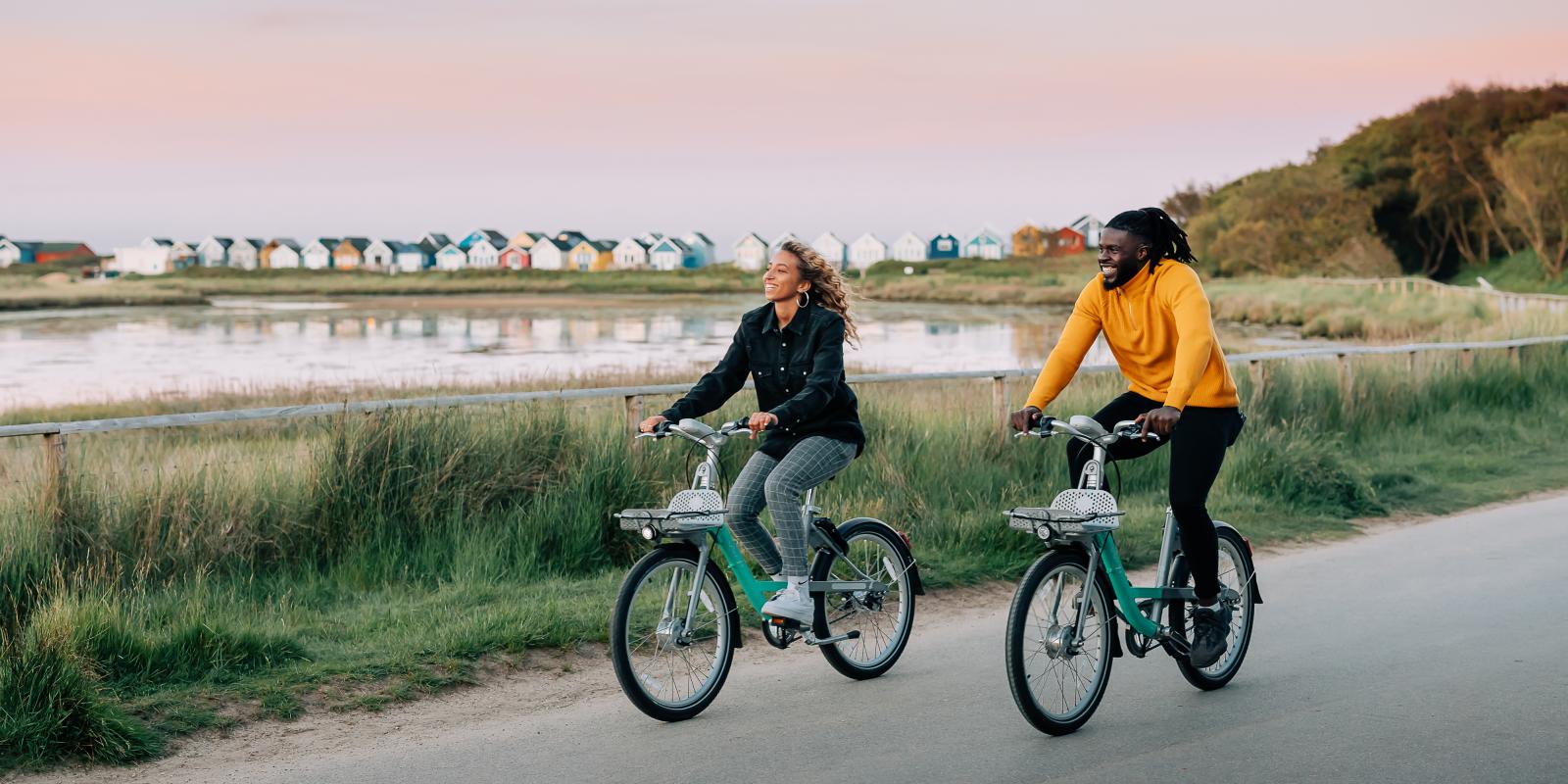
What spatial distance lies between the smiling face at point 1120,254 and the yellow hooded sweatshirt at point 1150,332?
2.5 inches

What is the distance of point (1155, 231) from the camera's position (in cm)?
573

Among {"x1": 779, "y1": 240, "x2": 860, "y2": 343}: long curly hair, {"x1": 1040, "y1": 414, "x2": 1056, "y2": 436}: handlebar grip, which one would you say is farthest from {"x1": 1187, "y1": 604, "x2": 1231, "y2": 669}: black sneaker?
{"x1": 779, "y1": 240, "x2": 860, "y2": 343}: long curly hair

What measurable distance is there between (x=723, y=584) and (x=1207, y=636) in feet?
6.21

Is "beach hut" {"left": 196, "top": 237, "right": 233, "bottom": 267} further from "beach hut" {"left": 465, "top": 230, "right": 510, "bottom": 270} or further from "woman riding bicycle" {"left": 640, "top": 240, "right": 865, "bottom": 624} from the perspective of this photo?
"woman riding bicycle" {"left": 640, "top": 240, "right": 865, "bottom": 624}

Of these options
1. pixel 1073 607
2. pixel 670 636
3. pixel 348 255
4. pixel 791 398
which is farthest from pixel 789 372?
pixel 348 255

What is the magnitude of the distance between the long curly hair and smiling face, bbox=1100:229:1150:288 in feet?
3.49

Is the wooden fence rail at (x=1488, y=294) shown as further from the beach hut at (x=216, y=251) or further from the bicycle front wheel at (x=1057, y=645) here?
the beach hut at (x=216, y=251)

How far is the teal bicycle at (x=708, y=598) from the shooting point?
5.55 m

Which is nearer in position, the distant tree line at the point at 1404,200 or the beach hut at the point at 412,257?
the distant tree line at the point at 1404,200

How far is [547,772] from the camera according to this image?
5.03m

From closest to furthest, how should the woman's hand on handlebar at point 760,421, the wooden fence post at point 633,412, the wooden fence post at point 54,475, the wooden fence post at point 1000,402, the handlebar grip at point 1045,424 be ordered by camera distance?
the handlebar grip at point 1045,424
the woman's hand on handlebar at point 760,421
the wooden fence post at point 54,475
the wooden fence post at point 633,412
the wooden fence post at point 1000,402

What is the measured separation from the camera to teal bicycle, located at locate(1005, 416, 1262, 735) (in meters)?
5.25

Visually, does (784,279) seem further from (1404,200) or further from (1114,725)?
(1404,200)

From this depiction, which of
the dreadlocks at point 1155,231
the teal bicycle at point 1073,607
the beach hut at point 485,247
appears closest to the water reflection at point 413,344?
the dreadlocks at point 1155,231
